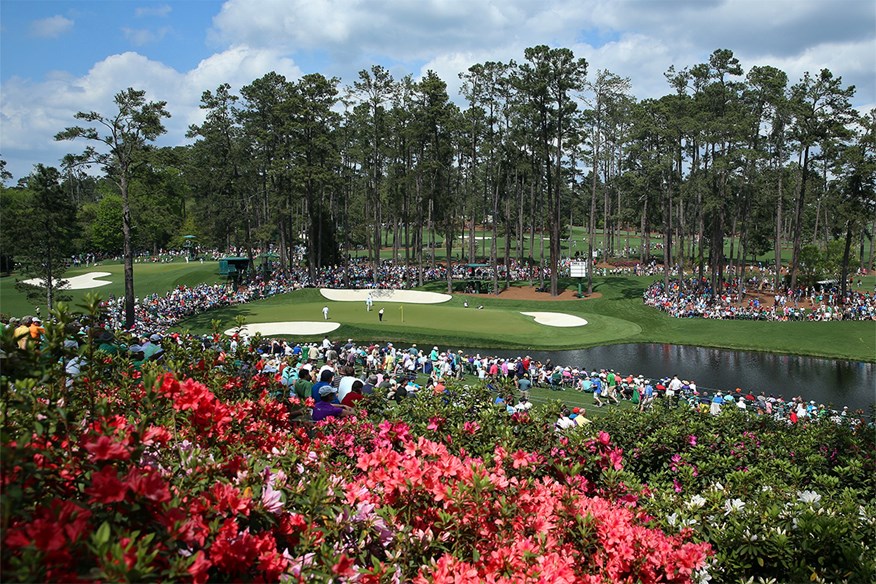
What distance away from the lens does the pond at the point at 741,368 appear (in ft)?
74.0

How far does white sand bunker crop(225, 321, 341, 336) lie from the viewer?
2962 cm

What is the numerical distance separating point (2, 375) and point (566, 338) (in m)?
29.1

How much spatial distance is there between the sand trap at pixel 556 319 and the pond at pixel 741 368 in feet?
14.6

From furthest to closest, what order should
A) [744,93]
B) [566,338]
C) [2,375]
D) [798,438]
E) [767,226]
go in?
[767,226]
[744,93]
[566,338]
[798,438]
[2,375]

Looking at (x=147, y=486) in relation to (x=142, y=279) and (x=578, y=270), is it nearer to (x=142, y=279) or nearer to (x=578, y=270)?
(x=578, y=270)

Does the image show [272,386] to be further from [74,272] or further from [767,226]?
[767,226]

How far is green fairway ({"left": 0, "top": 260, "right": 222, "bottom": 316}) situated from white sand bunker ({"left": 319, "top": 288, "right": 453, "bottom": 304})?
48.9 feet

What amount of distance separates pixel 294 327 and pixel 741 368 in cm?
2194

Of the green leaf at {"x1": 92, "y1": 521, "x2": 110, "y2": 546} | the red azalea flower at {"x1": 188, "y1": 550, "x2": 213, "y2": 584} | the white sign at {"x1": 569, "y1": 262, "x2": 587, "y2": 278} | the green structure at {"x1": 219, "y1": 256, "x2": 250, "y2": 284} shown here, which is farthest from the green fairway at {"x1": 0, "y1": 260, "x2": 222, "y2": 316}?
the green leaf at {"x1": 92, "y1": 521, "x2": 110, "y2": 546}

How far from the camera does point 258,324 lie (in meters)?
31.5

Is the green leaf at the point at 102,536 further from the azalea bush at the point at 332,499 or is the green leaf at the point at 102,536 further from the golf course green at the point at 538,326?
the golf course green at the point at 538,326

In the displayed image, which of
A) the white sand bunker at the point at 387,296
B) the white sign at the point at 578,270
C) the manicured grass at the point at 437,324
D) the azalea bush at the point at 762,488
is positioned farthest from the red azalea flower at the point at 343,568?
the white sign at the point at 578,270

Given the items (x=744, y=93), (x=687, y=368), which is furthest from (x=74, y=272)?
(x=744, y=93)

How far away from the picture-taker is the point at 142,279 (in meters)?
52.5
